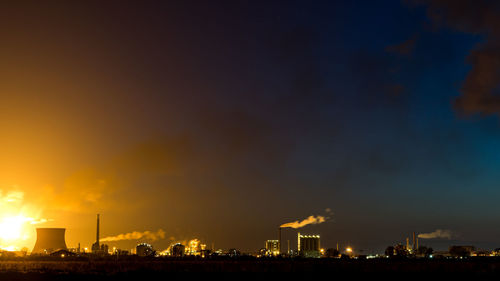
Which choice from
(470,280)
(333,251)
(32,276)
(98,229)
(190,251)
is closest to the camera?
(470,280)

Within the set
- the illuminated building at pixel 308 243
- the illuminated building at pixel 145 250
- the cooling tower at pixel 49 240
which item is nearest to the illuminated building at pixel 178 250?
the illuminated building at pixel 145 250

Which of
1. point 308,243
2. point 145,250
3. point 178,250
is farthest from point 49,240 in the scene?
point 308,243

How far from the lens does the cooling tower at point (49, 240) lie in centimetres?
13288

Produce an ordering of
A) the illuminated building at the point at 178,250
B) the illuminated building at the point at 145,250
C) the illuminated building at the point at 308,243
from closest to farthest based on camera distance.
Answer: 1. the illuminated building at the point at 145,250
2. the illuminated building at the point at 178,250
3. the illuminated building at the point at 308,243

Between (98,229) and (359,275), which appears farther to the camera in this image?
(98,229)

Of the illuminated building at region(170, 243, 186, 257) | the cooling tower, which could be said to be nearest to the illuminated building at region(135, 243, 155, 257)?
the illuminated building at region(170, 243, 186, 257)

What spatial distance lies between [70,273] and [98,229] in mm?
110733

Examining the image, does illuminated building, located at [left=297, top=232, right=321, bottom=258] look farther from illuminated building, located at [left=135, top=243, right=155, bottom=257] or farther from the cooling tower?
the cooling tower

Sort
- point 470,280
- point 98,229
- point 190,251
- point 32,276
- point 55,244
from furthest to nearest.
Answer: point 190,251, point 98,229, point 55,244, point 32,276, point 470,280

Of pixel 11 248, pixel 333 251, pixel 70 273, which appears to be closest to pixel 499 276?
A: pixel 70 273

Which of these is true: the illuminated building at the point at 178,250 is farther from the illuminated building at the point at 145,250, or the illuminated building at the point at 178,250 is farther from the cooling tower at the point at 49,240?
the cooling tower at the point at 49,240

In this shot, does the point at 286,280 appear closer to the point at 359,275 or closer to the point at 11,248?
the point at 359,275

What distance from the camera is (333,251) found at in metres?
160

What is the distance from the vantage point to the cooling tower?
436 feet
